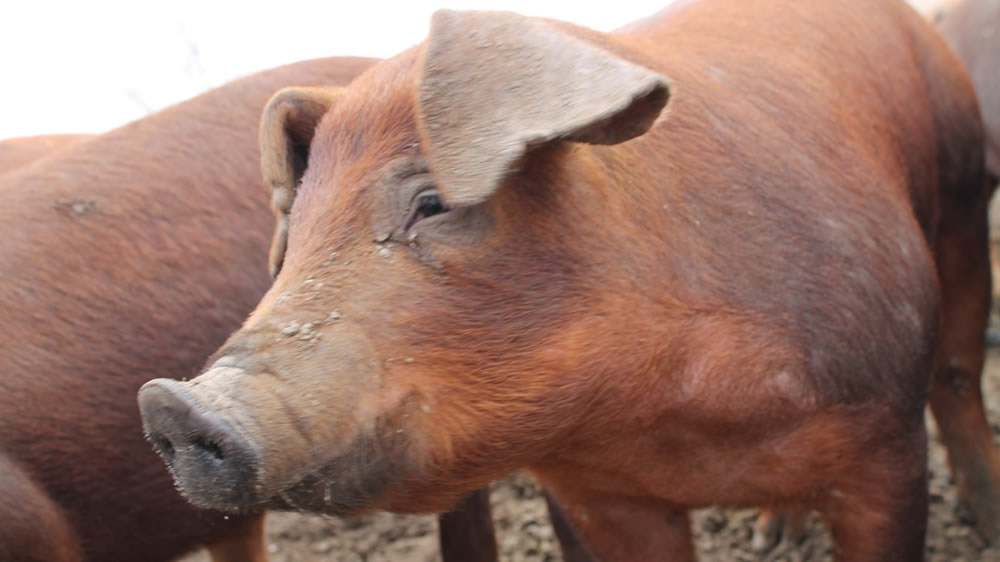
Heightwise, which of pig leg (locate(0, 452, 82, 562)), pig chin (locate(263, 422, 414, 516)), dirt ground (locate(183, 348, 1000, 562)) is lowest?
dirt ground (locate(183, 348, 1000, 562))

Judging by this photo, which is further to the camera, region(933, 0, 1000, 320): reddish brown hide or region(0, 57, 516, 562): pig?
region(933, 0, 1000, 320): reddish brown hide

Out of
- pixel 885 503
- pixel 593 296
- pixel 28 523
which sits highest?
pixel 593 296

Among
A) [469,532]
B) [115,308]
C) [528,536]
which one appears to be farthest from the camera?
[528,536]

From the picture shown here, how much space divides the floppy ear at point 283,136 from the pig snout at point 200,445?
705mm

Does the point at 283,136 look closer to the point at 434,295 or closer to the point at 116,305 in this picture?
the point at 434,295

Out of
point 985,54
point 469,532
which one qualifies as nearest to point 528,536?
point 469,532

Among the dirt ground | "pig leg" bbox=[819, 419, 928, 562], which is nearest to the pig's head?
"pig leg" bbox=[819, 419, 928, 562]

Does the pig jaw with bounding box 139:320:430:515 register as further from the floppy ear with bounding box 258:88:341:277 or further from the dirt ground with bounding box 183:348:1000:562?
the dirt ground with bounding box 183:348:1000:562

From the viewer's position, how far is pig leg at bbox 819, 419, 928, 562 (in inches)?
104

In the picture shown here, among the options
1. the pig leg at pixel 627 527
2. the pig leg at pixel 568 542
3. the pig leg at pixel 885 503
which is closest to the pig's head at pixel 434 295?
the pig leg at pixel 627 527

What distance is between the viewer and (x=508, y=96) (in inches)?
74.2

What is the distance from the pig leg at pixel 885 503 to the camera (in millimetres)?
2637

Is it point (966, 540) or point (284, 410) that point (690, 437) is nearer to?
point (284, 410)

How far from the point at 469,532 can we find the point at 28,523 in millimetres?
1625
